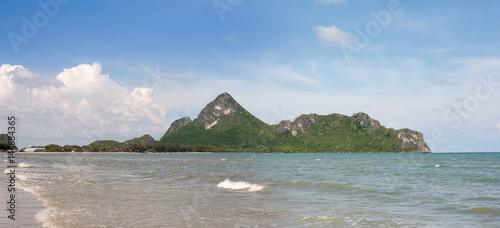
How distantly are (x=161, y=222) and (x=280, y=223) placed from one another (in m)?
4.22

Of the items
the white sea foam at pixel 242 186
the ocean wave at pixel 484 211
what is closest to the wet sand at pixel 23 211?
the white sea foam at pixel 242 186

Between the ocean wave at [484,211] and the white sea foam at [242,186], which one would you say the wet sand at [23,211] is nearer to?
the white sea foam at [242,186]

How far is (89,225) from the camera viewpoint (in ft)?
36.7

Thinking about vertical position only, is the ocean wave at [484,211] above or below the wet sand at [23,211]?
below

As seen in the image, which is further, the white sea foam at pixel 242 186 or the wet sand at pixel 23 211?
the white sea foam at pixel 242 186

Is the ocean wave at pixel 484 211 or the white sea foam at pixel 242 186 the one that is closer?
the ocean wave at pixel 484 211

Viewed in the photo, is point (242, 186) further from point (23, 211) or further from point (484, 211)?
point (484, 211)

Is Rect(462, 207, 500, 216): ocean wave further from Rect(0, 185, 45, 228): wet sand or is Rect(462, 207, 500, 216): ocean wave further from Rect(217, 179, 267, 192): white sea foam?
Rect(0, 185, 45, 228): wet sand

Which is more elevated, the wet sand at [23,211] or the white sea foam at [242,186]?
the wet sand at [23,211]

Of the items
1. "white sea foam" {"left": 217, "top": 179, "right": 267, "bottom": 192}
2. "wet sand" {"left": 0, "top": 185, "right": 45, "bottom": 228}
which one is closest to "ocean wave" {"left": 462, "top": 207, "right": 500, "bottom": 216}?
"white sea foam" {"left": 217, "top": 179, "right": 267, "bottom": 192}

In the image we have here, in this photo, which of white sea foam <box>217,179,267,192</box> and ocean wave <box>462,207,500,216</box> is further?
white sea foam <box>217,179,267,192</box>

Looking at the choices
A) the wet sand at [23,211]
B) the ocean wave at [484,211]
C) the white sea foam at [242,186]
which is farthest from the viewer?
the white sea foam at [242,186]

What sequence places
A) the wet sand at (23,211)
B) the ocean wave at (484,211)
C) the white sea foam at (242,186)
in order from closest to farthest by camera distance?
1. the wet sand at (23,211)
2. the ocean wave at (484,211)
3. the white sea foam at (242,186)

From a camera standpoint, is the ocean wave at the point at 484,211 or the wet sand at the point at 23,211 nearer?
the wet sand at the point at 23,211
